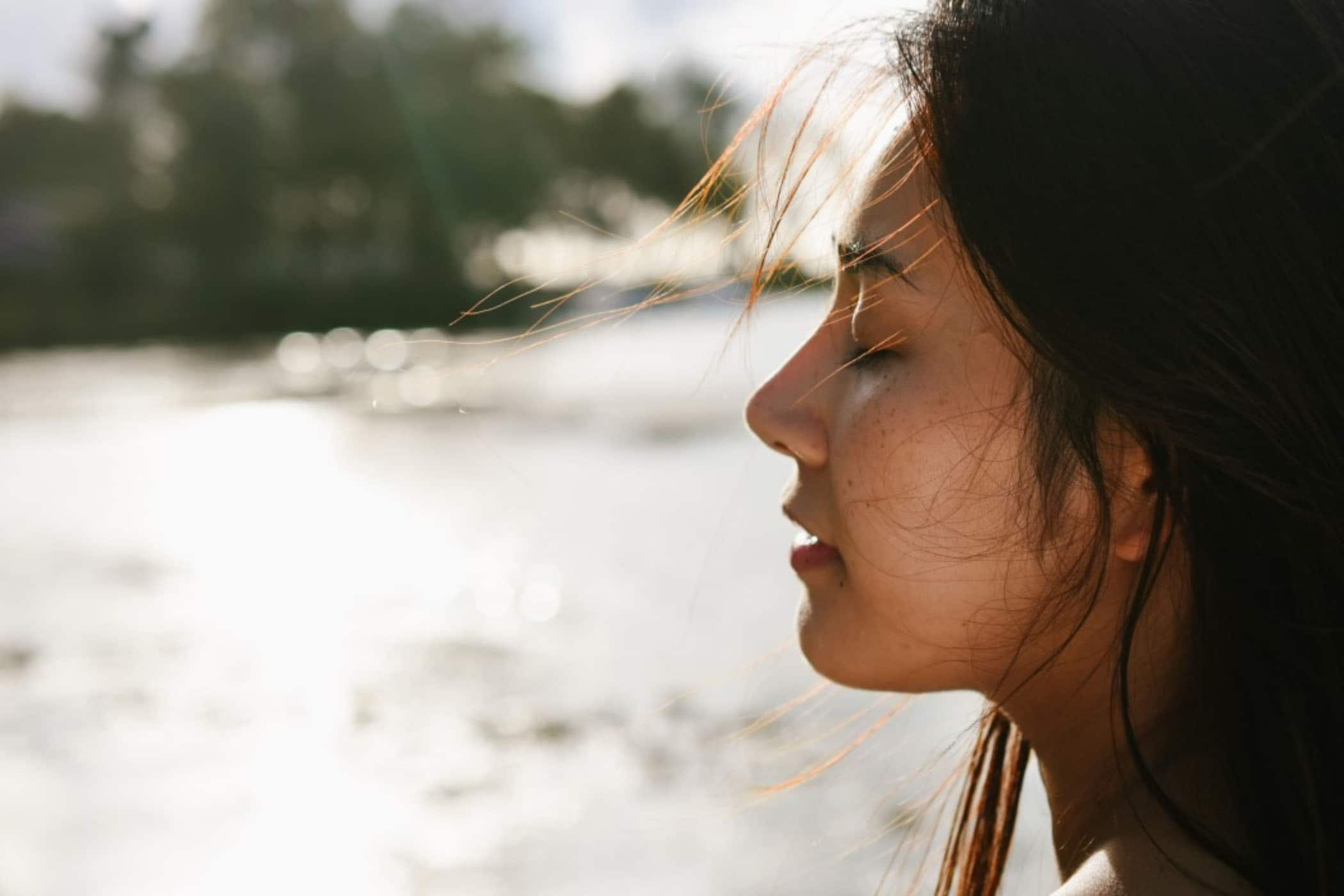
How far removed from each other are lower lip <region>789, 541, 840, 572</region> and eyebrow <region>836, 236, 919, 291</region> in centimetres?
31

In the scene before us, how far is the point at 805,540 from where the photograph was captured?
4.90 feet

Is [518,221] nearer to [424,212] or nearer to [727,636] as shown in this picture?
[424,212]

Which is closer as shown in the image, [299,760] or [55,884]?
[55,884]

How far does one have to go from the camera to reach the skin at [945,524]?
4.33 ft

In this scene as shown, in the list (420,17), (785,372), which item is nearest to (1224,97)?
(785,372)

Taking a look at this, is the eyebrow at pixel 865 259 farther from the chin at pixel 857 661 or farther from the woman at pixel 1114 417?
the chin at pixel 857 661

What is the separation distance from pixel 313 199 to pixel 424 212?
148 inches

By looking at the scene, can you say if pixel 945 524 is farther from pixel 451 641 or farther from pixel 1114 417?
pixel 451 641

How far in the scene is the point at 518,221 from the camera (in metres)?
44.8

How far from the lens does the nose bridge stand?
4.71 ft

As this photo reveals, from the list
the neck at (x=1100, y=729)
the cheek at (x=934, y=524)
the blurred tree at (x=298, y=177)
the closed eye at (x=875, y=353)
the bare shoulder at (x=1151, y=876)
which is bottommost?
the bare shoulder at (x=1151, y=876)

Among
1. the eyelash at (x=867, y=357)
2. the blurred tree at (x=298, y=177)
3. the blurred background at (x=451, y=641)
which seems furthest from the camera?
the blurred tree at (x=298, y=177)

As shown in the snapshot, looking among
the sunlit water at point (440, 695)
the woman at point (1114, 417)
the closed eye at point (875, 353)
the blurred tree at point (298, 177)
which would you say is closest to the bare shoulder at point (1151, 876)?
the woman at point (1114, 417)

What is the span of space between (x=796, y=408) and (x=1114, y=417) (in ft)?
1.14
